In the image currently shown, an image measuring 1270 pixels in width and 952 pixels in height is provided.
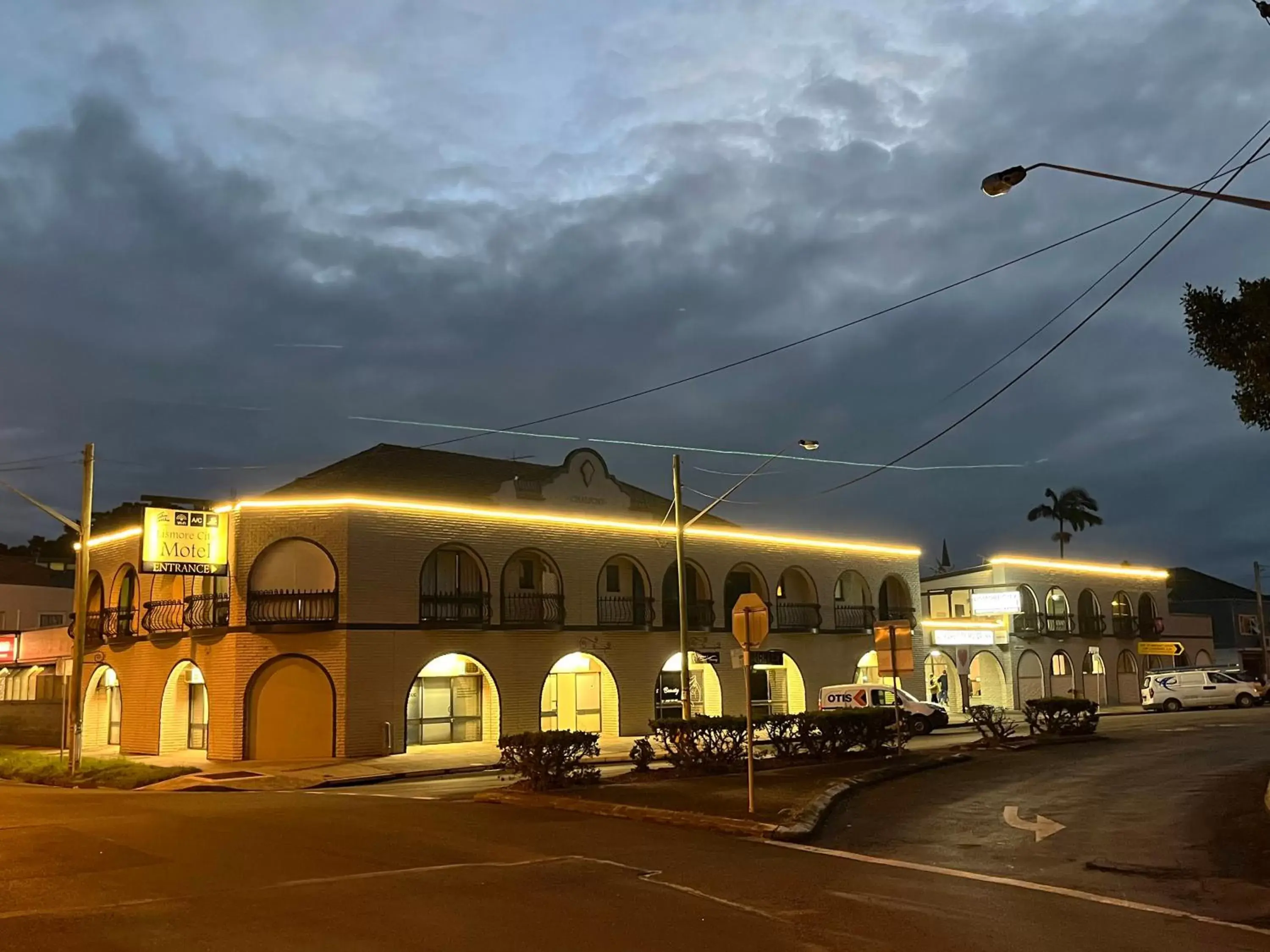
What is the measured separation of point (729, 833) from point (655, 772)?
7.16 m

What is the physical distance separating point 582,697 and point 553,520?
603cm

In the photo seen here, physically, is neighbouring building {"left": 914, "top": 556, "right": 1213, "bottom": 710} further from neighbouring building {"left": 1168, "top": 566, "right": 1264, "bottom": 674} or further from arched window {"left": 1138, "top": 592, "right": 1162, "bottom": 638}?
neighbouring building {"left": 1168, "top": 566, "right": 1264, "bottom": 674}

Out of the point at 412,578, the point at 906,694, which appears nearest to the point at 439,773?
the point at 412,578

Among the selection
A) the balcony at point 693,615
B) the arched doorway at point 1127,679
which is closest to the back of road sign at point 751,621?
the balcony at point 693,615

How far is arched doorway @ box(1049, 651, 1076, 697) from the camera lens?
5303cm

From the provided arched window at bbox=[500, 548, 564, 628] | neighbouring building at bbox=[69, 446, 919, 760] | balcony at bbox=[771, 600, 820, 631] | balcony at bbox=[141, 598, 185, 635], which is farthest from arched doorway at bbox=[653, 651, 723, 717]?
balcony at bbox=[141, 598, 185, 635]

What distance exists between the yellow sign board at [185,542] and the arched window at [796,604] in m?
19.4

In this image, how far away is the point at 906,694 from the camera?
37906 mm

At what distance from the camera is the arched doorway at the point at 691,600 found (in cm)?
3844

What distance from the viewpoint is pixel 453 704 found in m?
33.8

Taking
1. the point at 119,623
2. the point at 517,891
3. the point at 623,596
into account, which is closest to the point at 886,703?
the point at 623,596

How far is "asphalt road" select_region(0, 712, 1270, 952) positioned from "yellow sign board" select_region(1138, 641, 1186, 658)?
45.3 m

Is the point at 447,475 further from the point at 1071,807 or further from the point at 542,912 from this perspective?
the point at 542,912

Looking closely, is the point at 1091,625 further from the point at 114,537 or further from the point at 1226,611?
the point at 114,537
